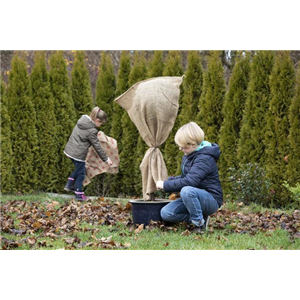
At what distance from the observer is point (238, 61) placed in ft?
29.4

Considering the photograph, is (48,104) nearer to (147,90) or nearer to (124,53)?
(124,53)

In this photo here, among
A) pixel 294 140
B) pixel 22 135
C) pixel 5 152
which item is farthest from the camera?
pixel 22 135

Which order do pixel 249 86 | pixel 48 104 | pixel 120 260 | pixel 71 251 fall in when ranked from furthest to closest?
pixel 48 104 < pixel 249 86 < pixel 71 251 < pixel 120 260

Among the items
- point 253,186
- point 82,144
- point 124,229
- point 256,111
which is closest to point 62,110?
point 82,144

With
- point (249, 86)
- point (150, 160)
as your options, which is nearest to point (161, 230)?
point (150, 160)

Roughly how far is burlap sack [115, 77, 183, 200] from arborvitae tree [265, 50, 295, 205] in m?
2.96

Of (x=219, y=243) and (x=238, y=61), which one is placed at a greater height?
(x=238, y=61)

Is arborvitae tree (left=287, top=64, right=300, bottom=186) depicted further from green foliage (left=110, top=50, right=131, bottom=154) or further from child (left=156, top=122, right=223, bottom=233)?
green foliage (left=110, top=50, right=131, bottom=154)

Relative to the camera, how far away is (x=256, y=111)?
337 inches

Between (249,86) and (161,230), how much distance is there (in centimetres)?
403

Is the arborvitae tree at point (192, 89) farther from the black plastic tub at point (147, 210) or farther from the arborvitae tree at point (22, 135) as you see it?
the black plastic tub at point (147, 210)

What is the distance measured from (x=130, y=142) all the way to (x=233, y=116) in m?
2.23

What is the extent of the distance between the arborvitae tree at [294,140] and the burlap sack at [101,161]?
3.18m

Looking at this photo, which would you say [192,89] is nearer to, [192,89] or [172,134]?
[192,89]
